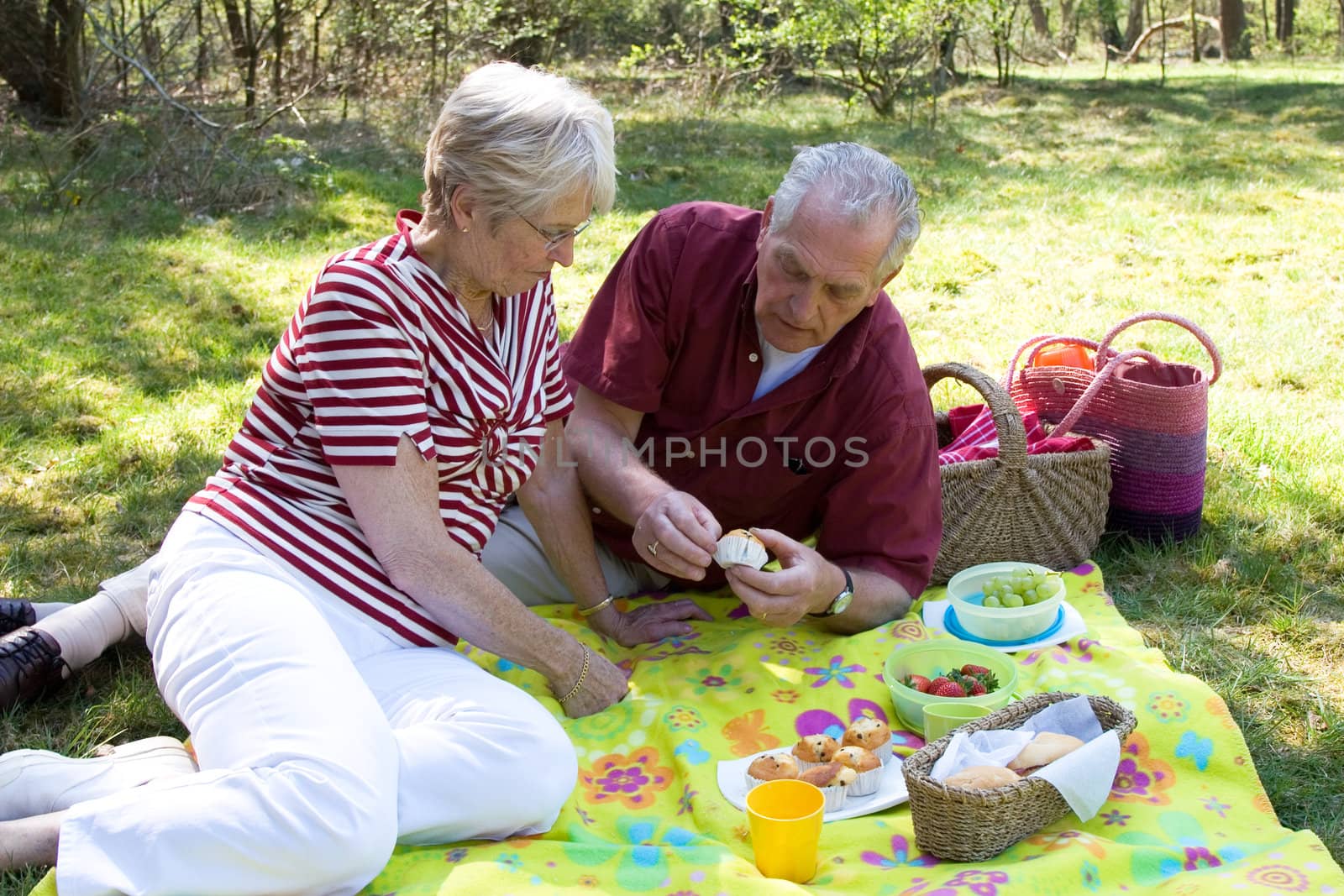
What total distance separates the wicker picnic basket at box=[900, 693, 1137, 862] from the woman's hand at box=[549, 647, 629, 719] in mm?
767

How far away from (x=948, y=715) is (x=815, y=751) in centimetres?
31

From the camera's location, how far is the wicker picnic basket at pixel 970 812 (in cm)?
216

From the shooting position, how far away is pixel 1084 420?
3.91 m

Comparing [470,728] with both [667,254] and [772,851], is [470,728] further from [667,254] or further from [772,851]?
[667,254]

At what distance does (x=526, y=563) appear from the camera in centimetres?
331

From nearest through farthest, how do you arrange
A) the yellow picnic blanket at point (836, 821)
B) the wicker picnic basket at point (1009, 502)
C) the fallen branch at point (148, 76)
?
1. the yellow picnic blanket at point (836, 821)
2. the wicker picnic basket at point (1009, 502)
3. the fallen branch at point (148, 76)

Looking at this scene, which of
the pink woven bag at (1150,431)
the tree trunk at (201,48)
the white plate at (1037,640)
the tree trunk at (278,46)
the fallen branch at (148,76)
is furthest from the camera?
the tree trunk at (278,46)

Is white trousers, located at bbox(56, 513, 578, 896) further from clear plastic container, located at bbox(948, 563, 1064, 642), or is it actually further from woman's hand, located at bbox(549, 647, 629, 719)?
clear plastic container, located at bbox(948, 563, 1064, 642)

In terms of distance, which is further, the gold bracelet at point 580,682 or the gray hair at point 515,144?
the gold bracelet at point 580,682

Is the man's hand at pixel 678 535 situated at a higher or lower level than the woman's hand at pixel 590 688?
higher

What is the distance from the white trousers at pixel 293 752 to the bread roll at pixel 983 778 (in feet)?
2.39

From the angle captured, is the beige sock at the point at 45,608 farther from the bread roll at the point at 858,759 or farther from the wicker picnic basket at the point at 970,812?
the wicker picnic basket at the point at 970,812

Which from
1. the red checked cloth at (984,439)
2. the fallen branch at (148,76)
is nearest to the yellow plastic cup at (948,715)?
the red checked cloth at (984,439)

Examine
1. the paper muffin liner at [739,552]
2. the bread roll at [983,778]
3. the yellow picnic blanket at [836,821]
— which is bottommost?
the yellow picnic blanket at [836,821]
